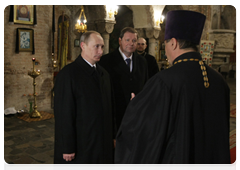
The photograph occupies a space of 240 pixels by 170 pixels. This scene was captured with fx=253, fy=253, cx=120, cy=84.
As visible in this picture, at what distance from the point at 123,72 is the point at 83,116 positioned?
1.26m

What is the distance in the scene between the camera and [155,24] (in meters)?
10.7

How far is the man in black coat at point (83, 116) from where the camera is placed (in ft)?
7.49

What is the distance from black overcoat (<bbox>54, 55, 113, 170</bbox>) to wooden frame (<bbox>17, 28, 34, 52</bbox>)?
16.3ft

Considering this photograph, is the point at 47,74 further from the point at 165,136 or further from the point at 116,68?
the point at 165,136

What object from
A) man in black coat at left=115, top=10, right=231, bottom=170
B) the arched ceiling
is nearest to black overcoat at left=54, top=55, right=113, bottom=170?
man in black coat at left=115, top=10, right=231, bottom=170

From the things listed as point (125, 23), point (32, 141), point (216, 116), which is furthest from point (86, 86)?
point (125, 23)

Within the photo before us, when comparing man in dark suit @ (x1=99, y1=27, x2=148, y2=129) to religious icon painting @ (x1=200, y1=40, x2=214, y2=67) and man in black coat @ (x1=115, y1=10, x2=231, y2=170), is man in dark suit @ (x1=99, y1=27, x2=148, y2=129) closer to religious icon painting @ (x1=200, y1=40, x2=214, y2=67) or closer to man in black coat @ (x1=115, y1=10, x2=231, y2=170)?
man in black coat @ (x1=115, y1=10, x2=231, y2=170)

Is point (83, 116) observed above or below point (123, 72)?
below

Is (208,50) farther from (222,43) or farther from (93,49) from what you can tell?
(93,49)

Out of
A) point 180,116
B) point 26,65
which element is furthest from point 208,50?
point 180,116

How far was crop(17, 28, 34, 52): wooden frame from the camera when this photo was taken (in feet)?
22.2

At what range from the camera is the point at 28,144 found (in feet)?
15.5
